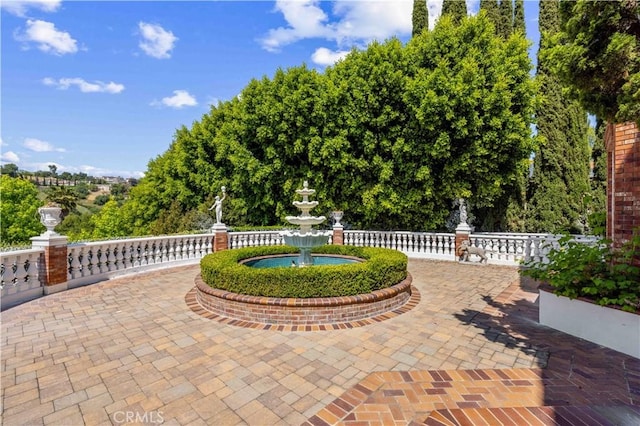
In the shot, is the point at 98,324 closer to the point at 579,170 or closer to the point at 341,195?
the point at 341,195

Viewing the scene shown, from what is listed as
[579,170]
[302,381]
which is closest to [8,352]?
[302,381]

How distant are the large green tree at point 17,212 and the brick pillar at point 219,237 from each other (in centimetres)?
2868

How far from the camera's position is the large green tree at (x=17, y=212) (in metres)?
28.8

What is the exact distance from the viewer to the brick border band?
5367mm

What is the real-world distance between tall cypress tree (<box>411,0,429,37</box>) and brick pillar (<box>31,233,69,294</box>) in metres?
20.5

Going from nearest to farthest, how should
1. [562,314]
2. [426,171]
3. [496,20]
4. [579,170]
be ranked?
[562,314], [426,171], [579,170], [496,20]

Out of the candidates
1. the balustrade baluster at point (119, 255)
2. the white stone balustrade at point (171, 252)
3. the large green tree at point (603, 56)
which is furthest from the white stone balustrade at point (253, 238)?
the large green tree at point (603, 56)

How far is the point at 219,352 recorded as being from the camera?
4.28m

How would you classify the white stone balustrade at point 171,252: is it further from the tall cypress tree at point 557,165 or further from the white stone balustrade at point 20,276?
the tall cypress tree at point 557,165

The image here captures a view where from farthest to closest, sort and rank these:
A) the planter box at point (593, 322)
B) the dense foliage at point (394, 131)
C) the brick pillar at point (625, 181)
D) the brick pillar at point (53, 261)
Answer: the dense foliage at point (394, 131) < the brick pillar at point (53, 261) < the brick pillar at point (625, 181) < the planter box at point (593, 322)

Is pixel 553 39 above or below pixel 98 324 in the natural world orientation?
above

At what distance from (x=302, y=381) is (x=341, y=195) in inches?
454

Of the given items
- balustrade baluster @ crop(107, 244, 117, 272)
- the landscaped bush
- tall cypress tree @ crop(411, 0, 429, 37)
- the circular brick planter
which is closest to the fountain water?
the circular brick planter

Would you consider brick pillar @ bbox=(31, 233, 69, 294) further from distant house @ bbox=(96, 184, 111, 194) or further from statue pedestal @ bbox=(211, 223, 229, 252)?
distant house @ bbox=(96, 184, 111, 194)
